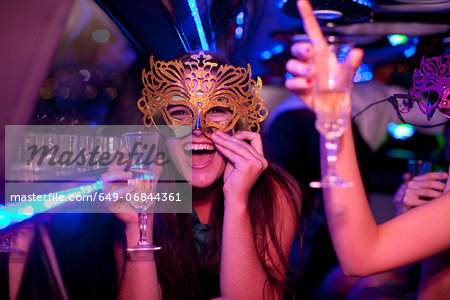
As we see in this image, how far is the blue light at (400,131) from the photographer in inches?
195

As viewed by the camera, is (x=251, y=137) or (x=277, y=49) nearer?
(x=251, y=137)

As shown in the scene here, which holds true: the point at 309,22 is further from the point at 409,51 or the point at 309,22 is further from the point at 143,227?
the point at 409,51

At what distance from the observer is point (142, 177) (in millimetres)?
1632

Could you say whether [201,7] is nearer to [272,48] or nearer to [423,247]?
[423,247]

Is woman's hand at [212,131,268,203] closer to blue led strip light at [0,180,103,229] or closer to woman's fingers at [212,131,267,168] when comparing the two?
woman's fingers at [212,131,267,168]

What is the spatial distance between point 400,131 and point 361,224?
422 centimetres

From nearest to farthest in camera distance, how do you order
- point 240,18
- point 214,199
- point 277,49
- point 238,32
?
point 214,199 → point 240,18 → point 238,32 → point 277,49

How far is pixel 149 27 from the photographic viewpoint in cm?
204

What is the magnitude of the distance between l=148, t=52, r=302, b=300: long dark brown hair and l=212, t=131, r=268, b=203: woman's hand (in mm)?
225

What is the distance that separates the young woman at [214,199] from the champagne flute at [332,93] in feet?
1.93

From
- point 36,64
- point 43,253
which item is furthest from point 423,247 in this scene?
point 43,253

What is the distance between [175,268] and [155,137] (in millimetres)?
624

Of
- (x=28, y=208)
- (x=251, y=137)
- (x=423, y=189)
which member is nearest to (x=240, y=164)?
(x=251, y=137)

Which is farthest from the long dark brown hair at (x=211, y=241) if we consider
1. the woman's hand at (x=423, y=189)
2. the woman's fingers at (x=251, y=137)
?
the woman's hand at (x=423, y=189)
